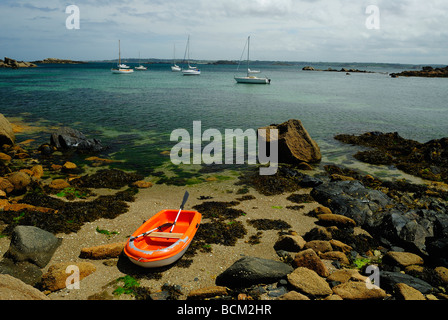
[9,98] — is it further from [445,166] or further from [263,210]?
[445,166]

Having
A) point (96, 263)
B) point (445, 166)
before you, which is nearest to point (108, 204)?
point (96, 263)

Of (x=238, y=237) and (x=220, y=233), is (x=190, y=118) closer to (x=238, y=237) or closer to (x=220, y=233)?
(x=220, y=233)

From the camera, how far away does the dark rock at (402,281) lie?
699 cm

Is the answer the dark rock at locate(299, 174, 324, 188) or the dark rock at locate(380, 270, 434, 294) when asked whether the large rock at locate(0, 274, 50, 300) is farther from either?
the dark rock at locate(299, 174, 324, 188)

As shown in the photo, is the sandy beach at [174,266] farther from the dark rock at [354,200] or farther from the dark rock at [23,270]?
the dark rock at [354,200]

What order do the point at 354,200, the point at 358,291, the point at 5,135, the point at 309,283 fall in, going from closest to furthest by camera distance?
the point at 358,291, the point at 309,283, the point at 354,200, the point at 5,135

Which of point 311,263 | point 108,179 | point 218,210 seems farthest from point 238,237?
point 108,179

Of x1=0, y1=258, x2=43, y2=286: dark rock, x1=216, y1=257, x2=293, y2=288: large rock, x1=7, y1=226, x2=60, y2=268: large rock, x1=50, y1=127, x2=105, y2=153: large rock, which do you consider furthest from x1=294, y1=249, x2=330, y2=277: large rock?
x1=50, y1=127, x2=105, y2=153: large rock

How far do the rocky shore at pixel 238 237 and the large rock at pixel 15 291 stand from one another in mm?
20

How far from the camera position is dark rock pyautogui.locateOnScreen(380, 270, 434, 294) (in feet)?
22.9

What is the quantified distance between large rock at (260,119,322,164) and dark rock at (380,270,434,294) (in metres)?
11.2

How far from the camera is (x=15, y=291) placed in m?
5.53

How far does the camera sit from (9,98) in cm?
4250

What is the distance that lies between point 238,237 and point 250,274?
2.77 metres
